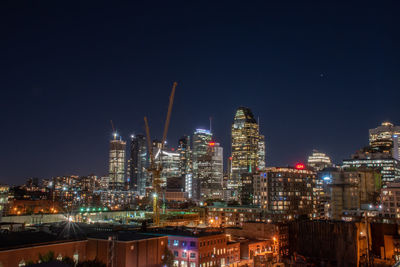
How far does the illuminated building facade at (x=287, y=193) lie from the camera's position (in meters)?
130

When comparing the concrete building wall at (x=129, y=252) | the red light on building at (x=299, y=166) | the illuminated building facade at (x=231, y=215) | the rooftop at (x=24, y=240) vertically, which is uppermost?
the red light on building at (x=299, y=166)

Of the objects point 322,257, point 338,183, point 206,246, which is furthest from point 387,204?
point 206,246

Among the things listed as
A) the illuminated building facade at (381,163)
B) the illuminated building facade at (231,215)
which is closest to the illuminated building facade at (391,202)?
the illuminated building facade at (231,215)

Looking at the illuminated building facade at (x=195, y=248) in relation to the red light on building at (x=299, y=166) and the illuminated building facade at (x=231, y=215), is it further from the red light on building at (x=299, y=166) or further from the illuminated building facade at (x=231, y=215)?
the red light on building at (x=299, y=166)

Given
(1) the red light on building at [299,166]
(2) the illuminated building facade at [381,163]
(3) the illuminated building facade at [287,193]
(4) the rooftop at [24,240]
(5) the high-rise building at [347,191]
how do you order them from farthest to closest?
1. (2) the illuminated building facade at [381,163]
2. (1) the red light on building at [299,166]
3. (3) the illuminated building facade at [287,193]
4. (5) the high-rise building at [347,191]
5. (4) the rooftop at [24,240]

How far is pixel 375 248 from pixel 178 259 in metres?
59.0

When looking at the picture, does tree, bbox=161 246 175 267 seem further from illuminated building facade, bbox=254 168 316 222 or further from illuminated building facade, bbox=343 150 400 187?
illuminated building facade, bbox=343 150 400 187

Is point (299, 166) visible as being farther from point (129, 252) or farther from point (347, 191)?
point (129, 252)

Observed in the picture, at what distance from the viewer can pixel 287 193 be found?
433 feet

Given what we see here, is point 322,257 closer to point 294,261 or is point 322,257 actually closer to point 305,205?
point 294,261

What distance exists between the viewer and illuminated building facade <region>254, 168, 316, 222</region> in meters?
130

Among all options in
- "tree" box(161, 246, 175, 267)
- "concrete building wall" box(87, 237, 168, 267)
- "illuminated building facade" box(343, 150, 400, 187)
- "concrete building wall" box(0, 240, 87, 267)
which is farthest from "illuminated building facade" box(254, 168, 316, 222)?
"concrete building wall" box(0, 240, 87, 267)

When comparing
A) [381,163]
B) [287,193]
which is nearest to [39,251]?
[287,193]

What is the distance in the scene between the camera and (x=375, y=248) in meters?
92.1
